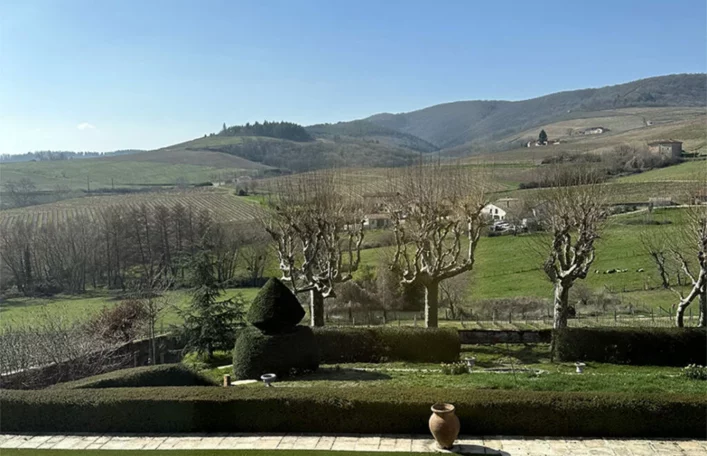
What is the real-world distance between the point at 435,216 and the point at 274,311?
29.9 ft

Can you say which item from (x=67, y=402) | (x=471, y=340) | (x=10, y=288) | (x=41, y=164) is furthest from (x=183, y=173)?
(x=67, y=402)

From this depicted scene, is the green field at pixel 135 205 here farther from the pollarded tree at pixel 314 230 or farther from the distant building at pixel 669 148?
the distant building at pixel 669 148

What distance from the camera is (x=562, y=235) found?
20.6 meters

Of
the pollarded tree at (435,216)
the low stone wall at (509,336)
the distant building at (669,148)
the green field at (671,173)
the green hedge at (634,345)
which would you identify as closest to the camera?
the green hedge at (634,345)

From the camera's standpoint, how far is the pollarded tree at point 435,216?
21484mm

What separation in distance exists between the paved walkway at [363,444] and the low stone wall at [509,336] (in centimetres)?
1119

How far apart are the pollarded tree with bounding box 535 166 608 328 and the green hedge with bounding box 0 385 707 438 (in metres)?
9.34

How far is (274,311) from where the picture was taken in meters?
15.6

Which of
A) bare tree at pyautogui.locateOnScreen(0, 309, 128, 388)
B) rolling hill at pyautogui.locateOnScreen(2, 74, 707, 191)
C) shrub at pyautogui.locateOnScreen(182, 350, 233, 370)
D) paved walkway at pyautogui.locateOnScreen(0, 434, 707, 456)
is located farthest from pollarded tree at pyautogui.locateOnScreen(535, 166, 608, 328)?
bare tree at pyautogui.locateOnScreen(0, 309, 128, 388)

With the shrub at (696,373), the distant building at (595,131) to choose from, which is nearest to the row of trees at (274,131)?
the distant building at (595,131)

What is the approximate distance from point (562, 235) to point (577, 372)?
6763 millimetres

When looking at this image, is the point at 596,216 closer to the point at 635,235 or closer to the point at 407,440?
the point at 407,440

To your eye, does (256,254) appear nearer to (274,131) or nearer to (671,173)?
(671,173)

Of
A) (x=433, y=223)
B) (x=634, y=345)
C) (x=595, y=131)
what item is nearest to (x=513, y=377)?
(x=634, y=345)
